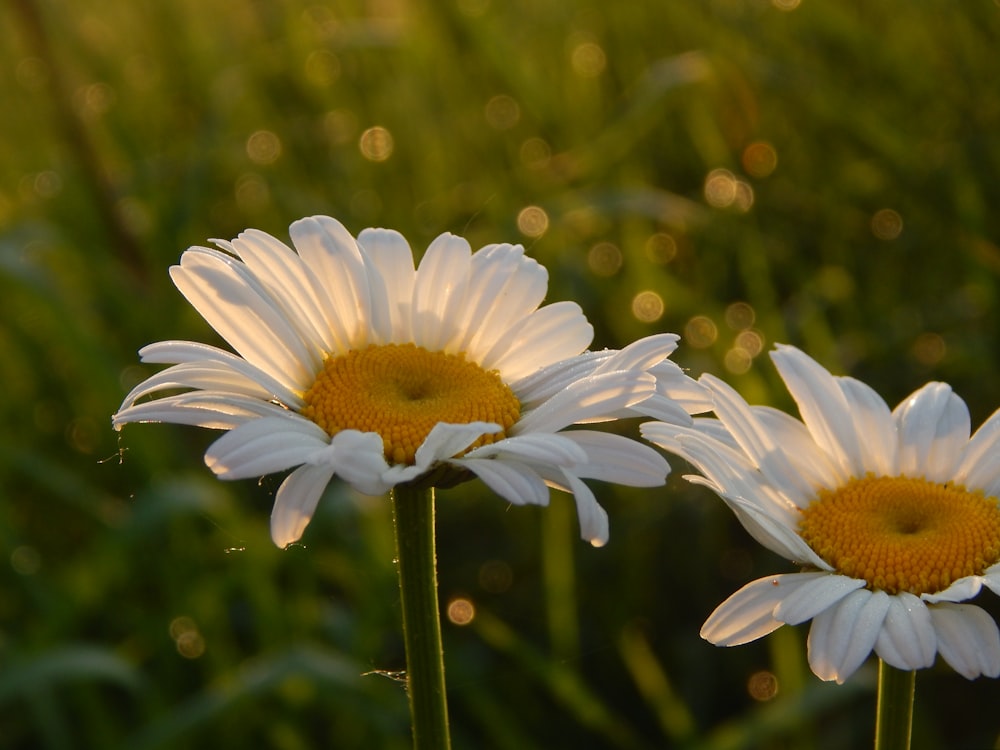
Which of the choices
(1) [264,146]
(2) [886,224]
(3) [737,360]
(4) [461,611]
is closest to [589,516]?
(4) [461,611]

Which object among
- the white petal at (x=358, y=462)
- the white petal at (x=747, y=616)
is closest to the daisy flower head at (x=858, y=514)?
the white petal at (x=747, y=616)

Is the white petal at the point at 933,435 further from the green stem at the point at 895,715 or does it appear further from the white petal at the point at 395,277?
the white petal at the point at 395,277

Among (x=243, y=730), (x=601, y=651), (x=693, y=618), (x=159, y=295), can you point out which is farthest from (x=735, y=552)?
(x=159, y=295)

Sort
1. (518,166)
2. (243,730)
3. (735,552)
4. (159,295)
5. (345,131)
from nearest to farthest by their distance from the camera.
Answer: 1. (243,730)
2. (735,552)
3. (159,295)
4. (518,166)
5. (345,131)

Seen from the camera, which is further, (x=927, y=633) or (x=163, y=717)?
(x=163, y=717)

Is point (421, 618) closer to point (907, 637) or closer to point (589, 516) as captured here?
point (589, 516)

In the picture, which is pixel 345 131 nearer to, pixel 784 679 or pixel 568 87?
pixel 568 87
